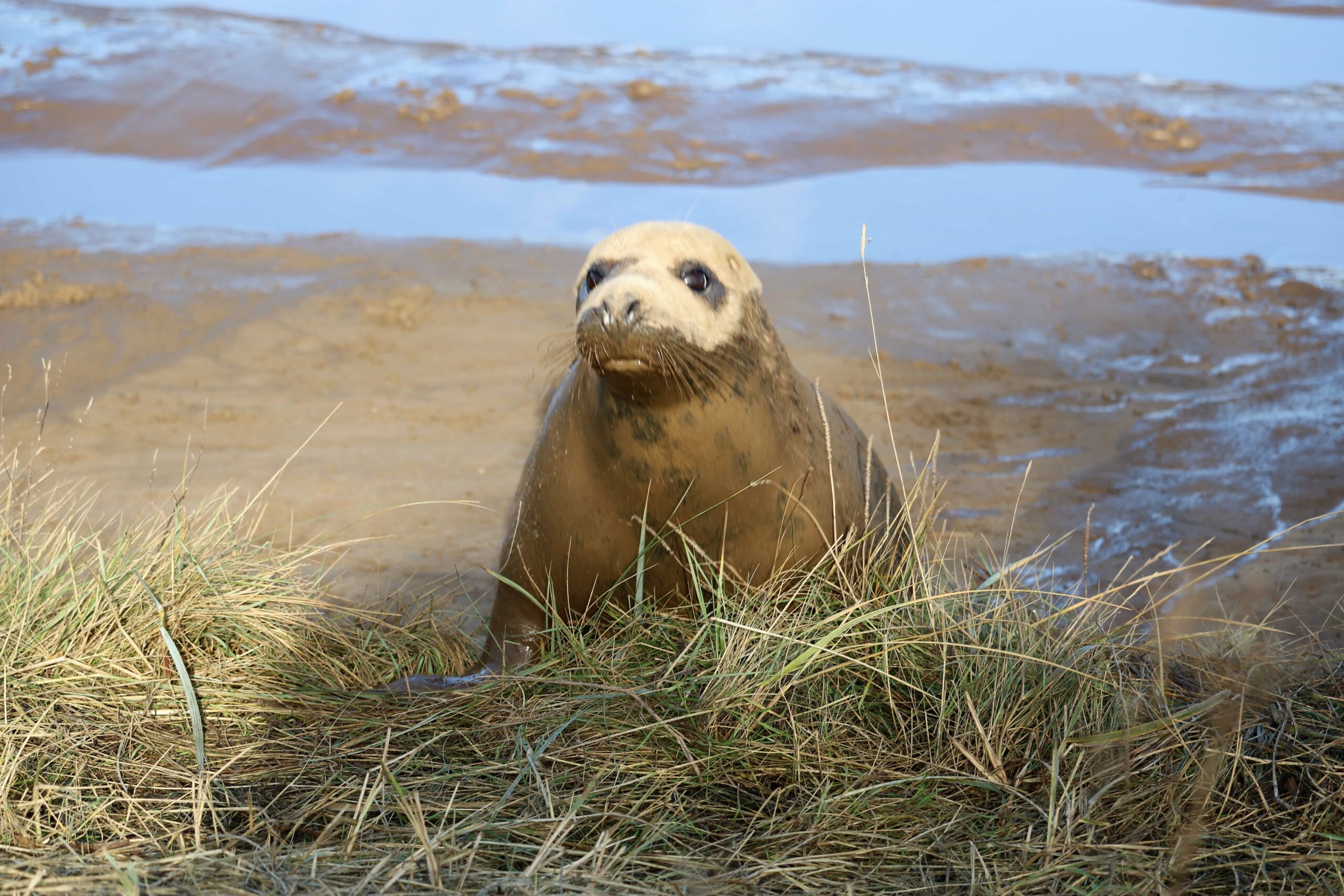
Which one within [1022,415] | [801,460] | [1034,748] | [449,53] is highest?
[449,53]

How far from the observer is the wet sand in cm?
546

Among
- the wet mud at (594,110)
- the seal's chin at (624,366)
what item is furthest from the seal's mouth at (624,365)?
the wet mud at (594,110)

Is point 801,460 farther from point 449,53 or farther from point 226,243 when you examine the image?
point 449,53

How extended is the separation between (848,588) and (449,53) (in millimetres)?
15430

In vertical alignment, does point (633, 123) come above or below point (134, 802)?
above

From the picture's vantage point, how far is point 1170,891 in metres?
2.23

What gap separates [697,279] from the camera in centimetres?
304

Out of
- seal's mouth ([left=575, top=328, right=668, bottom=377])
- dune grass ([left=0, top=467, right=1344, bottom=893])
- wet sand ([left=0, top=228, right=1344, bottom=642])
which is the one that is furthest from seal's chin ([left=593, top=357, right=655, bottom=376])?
wet sand ([left=0, top=228, right=1344, bottom=642])

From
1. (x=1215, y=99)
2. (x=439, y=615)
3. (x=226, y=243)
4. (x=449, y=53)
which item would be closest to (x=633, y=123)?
(x=449, y=53)

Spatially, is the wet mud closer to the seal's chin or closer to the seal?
the seal

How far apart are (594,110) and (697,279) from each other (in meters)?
12.5

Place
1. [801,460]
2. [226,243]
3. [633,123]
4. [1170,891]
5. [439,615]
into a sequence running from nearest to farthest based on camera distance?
[1170,891] < [801,460] < [439,615] < [226,243] < [633,123]

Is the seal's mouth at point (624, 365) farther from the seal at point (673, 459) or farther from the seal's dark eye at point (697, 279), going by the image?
the seal's dark eye at point (697, 279)

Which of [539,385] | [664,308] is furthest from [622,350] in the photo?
[539,385]
